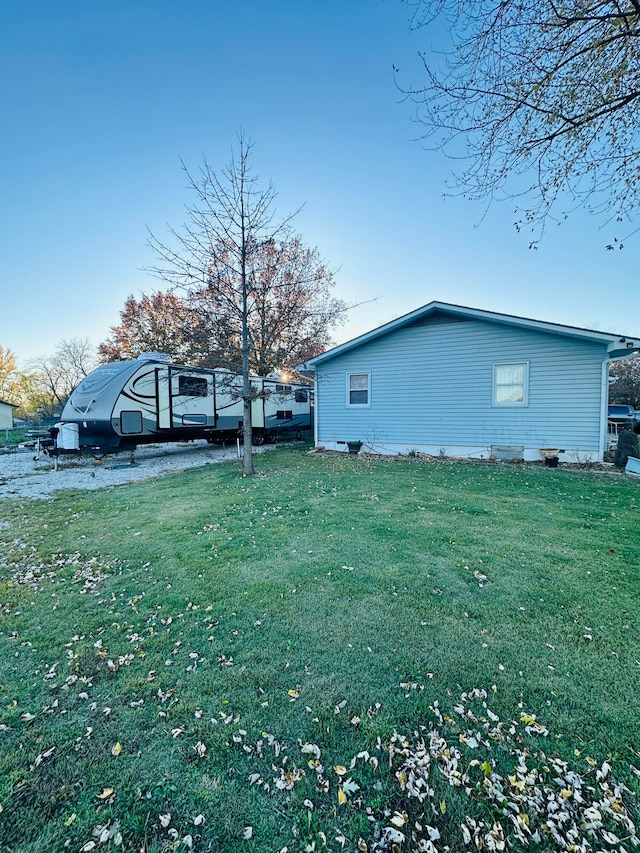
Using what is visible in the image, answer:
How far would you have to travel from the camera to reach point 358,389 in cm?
1262

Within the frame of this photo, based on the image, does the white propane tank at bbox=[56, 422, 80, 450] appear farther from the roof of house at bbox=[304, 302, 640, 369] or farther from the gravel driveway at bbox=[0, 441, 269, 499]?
the roof of house at bbox=[304, 302, 640, 369]

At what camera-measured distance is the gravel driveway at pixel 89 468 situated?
26.9ft

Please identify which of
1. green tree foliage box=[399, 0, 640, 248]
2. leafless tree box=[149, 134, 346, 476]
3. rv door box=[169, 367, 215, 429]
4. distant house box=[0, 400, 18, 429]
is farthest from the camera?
distant house box=[0, 400, 18, 429]

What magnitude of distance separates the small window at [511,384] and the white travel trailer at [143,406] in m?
6.56

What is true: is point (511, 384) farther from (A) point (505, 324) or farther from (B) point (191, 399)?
(B) point (191, 399)

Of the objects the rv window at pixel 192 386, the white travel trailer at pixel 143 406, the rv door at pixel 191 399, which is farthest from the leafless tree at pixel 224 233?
the rv window at pixel 192 386

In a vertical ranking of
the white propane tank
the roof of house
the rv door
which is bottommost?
the white propane tank

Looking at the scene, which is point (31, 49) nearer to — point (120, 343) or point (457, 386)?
point (457, 386)

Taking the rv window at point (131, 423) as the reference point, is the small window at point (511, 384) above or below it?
above

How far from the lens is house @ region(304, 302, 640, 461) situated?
9.55m

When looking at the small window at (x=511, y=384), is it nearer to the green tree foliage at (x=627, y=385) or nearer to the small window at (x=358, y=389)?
the small window at (x=358, y=389)

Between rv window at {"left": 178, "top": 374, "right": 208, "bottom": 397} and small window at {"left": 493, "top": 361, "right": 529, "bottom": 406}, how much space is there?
379 inches

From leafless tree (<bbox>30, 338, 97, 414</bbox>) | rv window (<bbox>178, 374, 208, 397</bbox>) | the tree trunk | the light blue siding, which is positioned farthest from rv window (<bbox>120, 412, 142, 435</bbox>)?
leafless tree (<bbox>30, 338, 97, 414</bbox>)

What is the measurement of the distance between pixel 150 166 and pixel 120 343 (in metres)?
18.2
